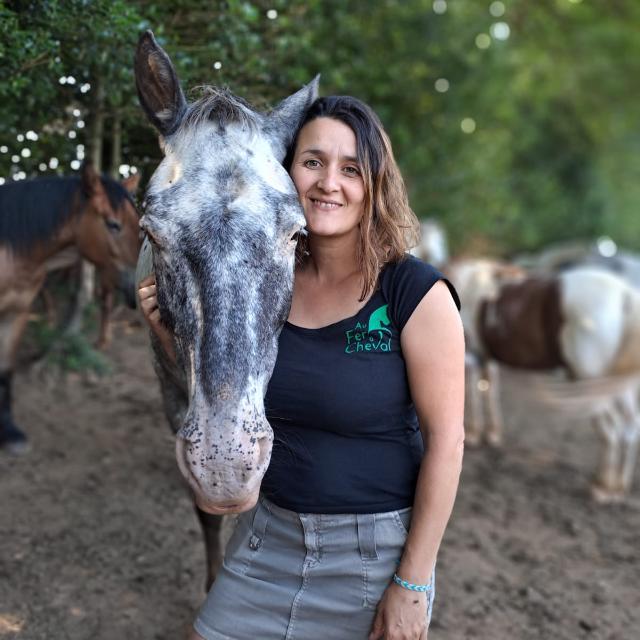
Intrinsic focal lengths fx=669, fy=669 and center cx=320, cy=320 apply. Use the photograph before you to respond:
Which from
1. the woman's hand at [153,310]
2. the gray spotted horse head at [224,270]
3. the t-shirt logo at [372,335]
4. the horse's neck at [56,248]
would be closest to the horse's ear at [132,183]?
the horse's neck at [56,248]

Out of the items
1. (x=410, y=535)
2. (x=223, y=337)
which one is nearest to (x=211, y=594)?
(x=410, y=535)

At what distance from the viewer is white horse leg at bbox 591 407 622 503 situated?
17.6 feet

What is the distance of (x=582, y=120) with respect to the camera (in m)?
14.8

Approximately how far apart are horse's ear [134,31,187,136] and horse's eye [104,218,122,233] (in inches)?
78.5

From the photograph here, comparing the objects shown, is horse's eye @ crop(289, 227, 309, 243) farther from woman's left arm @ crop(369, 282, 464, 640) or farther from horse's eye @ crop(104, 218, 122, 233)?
horse's eye @ crop(104, 218, 122, 233)

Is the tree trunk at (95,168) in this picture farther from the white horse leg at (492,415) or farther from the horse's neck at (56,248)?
the white horse leg at (492,415)

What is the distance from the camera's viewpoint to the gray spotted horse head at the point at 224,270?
5.23ft

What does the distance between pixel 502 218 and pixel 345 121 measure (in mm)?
10320

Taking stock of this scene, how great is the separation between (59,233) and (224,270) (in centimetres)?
297

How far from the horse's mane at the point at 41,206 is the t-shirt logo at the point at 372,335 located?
8.62ft

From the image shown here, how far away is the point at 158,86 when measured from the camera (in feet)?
7.61

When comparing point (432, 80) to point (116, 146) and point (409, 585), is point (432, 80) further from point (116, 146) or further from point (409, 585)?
point (409, 585)

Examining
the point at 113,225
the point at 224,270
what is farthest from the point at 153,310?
the point at 113,225

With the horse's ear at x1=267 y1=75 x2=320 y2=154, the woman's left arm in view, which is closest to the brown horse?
the horse's ear at x1=267 y1=75 x2=320 y2=154
